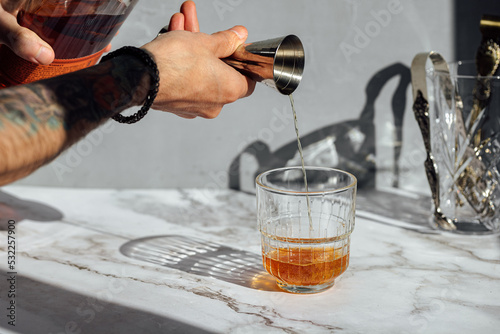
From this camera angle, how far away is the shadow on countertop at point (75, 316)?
0.70 metres

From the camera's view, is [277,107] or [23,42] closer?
[23,42]

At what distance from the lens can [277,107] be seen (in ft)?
3.87

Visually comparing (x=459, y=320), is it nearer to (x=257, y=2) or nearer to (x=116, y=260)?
(x=116, y=260)

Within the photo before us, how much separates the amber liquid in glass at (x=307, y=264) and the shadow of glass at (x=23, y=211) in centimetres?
47

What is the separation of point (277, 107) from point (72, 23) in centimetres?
50

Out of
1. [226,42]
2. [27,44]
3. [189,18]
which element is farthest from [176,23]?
[27,44]

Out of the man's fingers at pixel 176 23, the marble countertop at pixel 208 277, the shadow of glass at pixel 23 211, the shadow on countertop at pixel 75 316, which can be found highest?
the man's fingers at pixel 176 23

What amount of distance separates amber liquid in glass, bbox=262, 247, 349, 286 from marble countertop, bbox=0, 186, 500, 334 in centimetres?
3

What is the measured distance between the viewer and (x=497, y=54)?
39.3 inches

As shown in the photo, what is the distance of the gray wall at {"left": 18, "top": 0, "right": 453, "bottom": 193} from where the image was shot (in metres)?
1.14

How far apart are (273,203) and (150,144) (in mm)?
481

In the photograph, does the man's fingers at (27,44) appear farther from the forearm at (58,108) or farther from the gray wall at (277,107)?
the gray wall at (277,107)

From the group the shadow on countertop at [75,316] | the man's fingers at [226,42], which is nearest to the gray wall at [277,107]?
the man's fingers at [226,42]

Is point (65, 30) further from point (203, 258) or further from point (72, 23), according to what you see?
point (203, 258)
